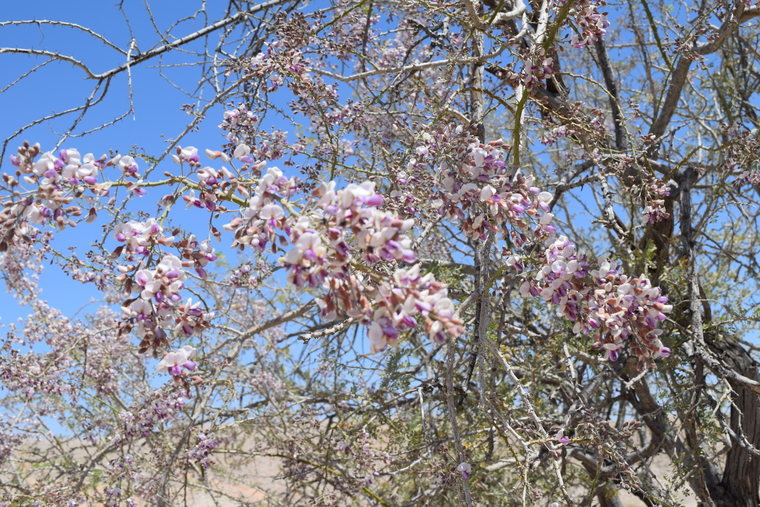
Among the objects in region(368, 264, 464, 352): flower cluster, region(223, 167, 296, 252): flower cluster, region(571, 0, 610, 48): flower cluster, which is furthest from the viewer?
region(571, 0, 610, 48): flower cluster

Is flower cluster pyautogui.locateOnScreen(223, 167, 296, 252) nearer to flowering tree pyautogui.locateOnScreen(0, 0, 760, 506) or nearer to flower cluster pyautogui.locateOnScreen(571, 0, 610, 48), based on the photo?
flowering tree pyautogui.locateOnScreen(0, 0, 760, 506)

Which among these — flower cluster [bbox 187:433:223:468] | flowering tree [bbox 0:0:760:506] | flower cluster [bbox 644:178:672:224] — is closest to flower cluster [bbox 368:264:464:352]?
flowering tree [bbox 0:0:760:506]

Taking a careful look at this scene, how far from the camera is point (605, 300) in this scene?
1834 millimetres

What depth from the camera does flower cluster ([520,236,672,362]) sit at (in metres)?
1.82

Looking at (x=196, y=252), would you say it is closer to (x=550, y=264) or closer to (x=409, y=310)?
(x=409, y=310)

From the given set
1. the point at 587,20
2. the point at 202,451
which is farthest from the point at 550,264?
the point at 202,451

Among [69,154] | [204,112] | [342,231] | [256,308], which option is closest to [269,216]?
[342,231]

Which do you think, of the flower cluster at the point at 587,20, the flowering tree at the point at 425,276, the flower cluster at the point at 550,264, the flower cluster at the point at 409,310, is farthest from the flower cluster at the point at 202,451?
the flower cluster at the point at 587,20

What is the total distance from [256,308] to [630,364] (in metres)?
4.08

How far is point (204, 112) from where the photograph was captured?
2.88 m

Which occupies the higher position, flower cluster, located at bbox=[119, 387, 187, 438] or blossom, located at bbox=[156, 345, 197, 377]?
flower cluster, located at bbox=[119, 387, 187, 438]

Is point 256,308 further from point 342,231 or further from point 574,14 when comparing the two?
point 342,231

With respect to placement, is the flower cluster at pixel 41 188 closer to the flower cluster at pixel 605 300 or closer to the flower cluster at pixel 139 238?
the flower cluster at pixel 139 238

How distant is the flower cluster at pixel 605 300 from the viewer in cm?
182
